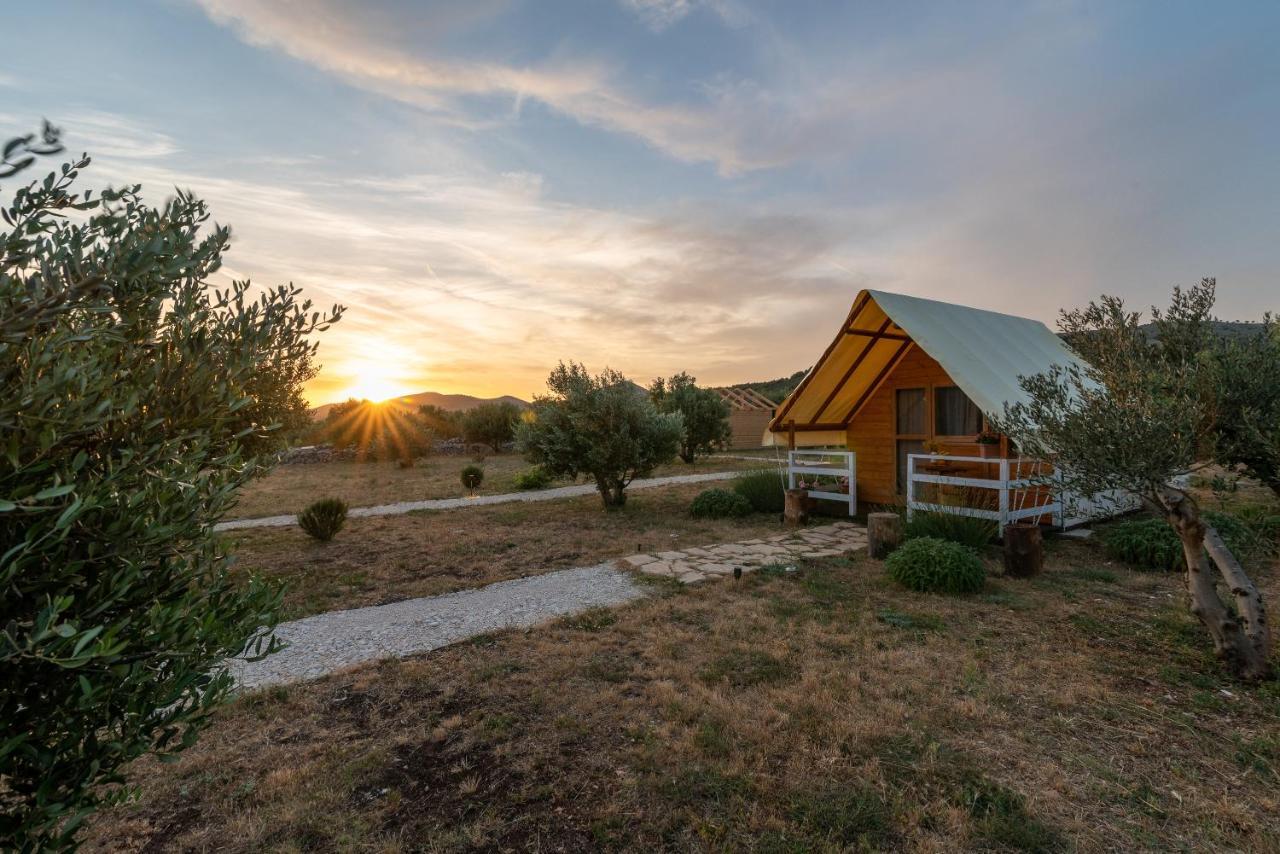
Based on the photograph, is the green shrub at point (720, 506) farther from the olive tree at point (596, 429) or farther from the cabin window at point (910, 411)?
the cabin window at point (910, 411)

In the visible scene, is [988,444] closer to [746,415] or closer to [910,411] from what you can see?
[910,411]

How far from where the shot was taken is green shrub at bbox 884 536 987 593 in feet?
19.7

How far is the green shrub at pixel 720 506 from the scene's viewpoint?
11.0 m

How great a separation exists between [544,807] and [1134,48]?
10.9 m

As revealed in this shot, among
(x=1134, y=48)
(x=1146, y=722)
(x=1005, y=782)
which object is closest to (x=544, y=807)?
(x=1005, y=782)

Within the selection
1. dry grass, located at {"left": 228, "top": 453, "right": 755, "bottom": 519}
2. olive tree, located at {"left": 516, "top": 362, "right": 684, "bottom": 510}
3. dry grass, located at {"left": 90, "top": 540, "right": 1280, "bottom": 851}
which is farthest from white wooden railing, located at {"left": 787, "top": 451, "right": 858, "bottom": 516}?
dry grass, located at {"left": 228, "top": 453, "right": 755, "bottom": 519}

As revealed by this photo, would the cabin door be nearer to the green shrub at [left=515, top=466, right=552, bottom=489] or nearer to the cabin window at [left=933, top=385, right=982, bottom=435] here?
the cabin window at [left=933, top=385, right=982, bottom=435]

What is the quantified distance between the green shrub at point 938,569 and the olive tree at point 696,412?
624 inches

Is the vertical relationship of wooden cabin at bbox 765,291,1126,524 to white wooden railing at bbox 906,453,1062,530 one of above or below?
above

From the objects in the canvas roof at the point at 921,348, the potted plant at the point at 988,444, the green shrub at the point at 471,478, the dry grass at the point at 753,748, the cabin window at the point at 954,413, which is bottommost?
the dry grass at the point at 753,748

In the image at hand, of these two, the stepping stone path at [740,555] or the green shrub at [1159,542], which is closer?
the green shrub at [1159,542]

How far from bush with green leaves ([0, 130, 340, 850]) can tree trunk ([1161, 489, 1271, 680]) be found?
576cm

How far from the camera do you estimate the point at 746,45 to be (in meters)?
8.07

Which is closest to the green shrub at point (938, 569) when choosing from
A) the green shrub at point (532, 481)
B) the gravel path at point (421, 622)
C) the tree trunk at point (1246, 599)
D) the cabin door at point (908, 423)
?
the tree trunk at point (1246, 599)
